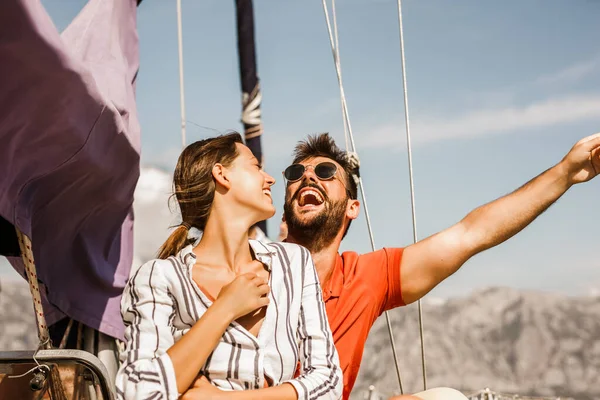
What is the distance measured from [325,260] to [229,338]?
1.13 meters

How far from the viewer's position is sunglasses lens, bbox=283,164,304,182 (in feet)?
10.1

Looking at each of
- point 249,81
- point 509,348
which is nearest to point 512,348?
point 509,348

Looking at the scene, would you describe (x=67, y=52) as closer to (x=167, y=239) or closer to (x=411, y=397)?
(x=167, y=239)

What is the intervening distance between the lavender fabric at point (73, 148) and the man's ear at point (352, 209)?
0.92 metres

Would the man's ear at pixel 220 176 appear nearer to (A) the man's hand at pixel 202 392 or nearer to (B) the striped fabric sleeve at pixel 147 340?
(B) the striped fabric sleeve at pixel 147 340

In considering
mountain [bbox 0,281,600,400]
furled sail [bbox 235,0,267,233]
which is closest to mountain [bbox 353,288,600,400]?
mountain [bbox 0,281,600,400]

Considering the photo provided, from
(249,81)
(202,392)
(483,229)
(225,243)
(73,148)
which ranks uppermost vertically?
(249,81)

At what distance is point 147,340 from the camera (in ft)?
5.64

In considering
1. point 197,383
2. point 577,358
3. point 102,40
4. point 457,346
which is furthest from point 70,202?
point 577,358

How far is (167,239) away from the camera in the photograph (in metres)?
2.09

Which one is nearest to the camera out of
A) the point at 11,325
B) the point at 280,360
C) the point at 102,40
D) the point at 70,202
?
the point at 280,360

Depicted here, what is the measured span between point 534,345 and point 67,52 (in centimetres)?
2204

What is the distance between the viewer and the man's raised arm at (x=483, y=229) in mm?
2707

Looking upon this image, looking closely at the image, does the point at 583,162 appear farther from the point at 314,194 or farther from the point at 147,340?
the point at 147,340
